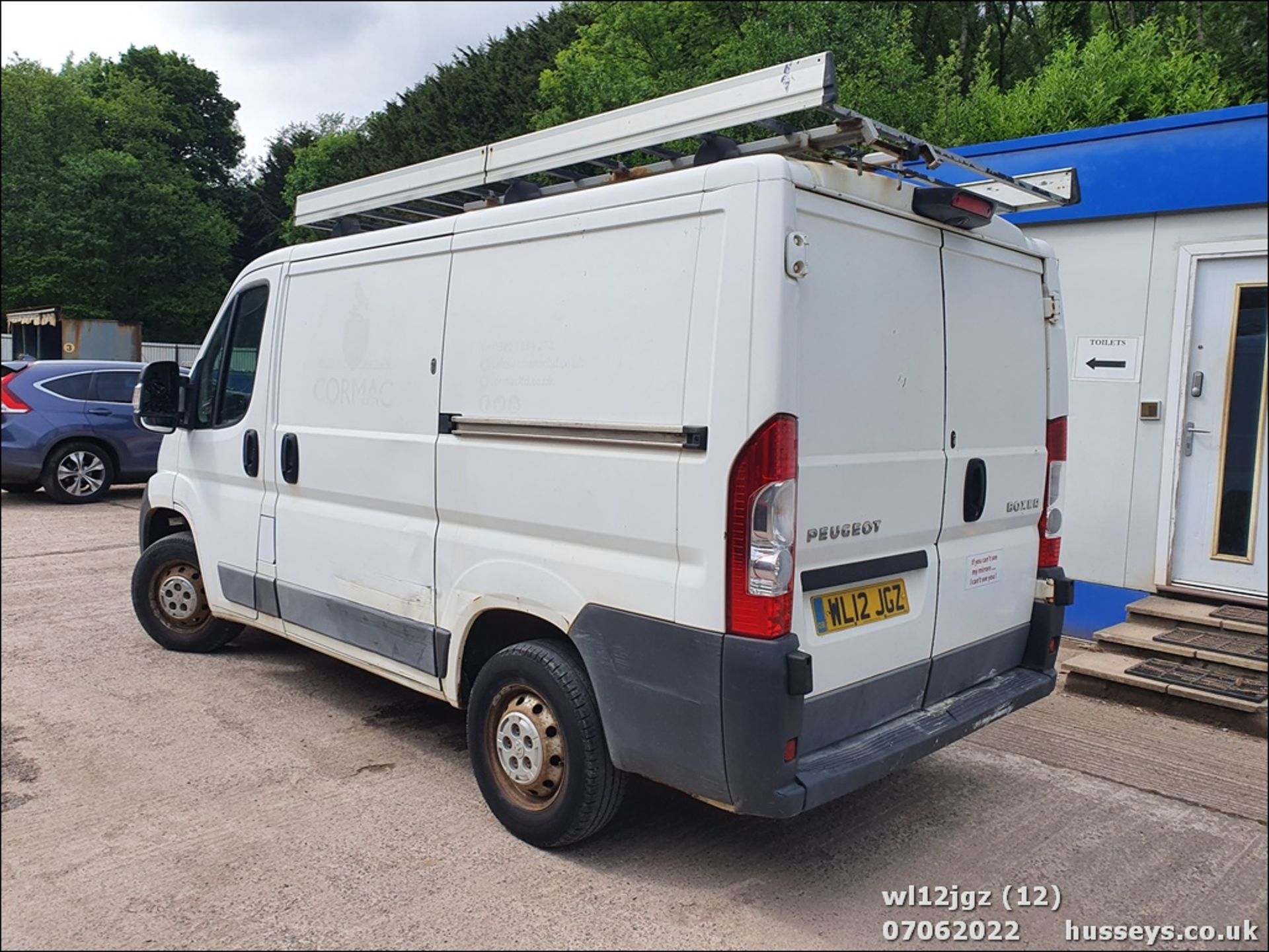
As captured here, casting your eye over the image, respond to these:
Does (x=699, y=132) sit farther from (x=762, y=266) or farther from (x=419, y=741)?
(x=419, y=741)

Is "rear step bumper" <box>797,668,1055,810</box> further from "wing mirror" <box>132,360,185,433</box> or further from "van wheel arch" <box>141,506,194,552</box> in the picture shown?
"van wheel arch" <box>141,506,194,552</box>

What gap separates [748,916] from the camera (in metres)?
3.09

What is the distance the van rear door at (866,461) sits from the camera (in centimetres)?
302

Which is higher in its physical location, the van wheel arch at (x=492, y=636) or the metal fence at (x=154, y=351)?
the metal fence at (x=154, y=351)

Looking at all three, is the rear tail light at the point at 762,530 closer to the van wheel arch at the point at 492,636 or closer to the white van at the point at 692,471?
the white van at the point at 692,471

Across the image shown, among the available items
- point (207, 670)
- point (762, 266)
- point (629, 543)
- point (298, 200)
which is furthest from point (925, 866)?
point (298, 200)

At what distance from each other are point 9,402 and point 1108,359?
8.06 metres

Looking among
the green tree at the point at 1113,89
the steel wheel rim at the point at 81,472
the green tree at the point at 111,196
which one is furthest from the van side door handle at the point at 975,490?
the green tree at the point at 1113,89

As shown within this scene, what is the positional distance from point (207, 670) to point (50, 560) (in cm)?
257

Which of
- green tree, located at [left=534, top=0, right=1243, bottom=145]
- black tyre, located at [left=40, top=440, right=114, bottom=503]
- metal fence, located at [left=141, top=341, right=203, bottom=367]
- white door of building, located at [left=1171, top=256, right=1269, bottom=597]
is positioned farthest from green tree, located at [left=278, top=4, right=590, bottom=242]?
white door of building, located at [left=1171, top=256, right=1269, bottom=597]

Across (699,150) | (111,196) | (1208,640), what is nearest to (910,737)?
(1208,640)

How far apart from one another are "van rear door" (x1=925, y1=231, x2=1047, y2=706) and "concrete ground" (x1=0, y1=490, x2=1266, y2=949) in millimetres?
662

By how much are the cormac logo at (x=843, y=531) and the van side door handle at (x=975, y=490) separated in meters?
0.59

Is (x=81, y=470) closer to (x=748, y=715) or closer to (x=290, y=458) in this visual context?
(x=290, y=458)
